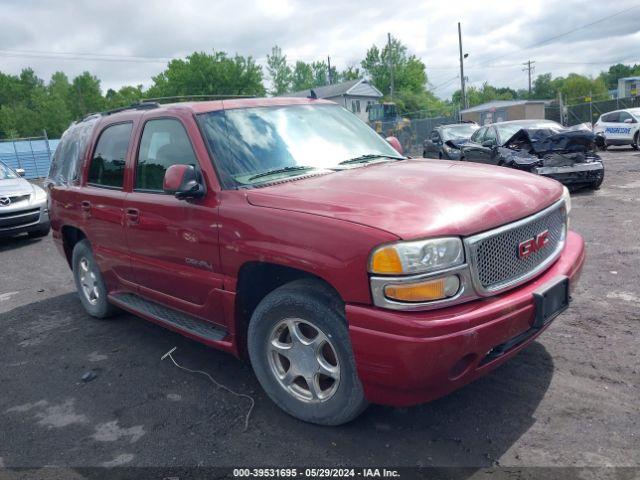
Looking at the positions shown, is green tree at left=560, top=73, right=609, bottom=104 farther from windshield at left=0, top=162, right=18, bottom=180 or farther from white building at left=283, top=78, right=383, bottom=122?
windshield at left=0, top=162, right=18, bottom=180

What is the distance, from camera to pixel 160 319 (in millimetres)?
3943

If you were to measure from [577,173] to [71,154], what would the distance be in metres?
9.27

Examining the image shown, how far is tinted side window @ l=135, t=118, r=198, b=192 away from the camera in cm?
369

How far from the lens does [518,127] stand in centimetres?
1249

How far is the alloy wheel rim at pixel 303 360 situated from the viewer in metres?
2.95

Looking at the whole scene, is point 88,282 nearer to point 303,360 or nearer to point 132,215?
point 132,215

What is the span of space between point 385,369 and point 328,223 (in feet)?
2.50

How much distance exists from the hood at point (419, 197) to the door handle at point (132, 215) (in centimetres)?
123

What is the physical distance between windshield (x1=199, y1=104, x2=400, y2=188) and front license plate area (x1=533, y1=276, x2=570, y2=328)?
1.56m

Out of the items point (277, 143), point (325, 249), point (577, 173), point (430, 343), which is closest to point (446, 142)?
point (577, 173)

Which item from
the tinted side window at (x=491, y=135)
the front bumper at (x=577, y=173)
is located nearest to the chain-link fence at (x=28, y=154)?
the tinted side window at (x=491, y=135)

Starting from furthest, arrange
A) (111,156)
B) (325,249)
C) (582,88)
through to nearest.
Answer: (582,88)
(111,156)
(325,249)

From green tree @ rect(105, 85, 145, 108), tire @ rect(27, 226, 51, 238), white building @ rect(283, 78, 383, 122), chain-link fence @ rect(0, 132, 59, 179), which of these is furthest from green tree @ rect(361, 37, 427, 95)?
tire @ rect(27, 226, 51, 238)

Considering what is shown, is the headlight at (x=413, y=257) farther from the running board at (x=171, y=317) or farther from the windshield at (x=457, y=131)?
the windshield at (x=457, y=131)
